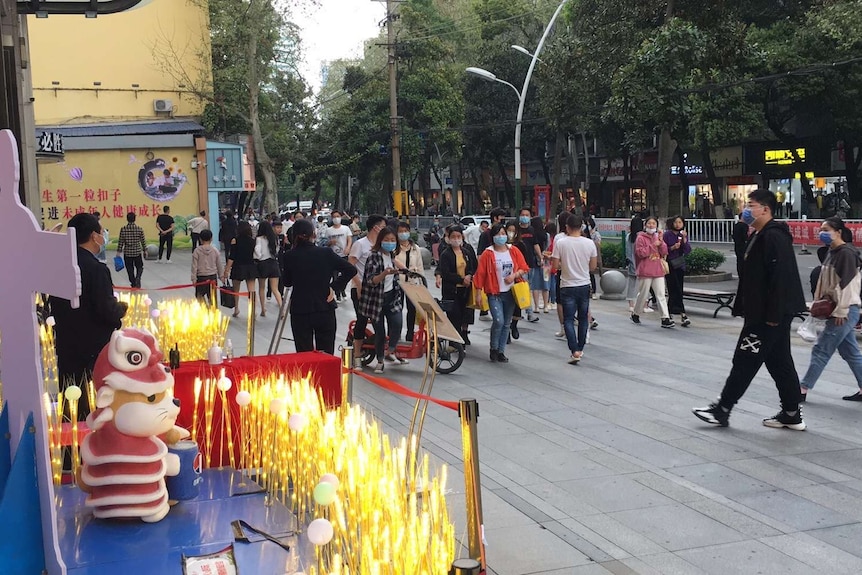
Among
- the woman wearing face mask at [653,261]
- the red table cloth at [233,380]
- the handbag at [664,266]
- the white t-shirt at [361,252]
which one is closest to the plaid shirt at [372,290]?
the white t-shirt at [361,252]

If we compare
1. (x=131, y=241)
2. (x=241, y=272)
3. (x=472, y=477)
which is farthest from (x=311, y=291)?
(x=131, y=241)

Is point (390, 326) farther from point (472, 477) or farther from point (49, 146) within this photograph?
point (49, 146)

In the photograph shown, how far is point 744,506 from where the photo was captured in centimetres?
575

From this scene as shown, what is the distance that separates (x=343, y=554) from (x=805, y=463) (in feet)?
13.4

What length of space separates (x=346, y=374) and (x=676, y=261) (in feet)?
30.9

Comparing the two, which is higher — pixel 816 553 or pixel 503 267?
pixel 503 267

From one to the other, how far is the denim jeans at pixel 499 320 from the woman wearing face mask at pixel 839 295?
12.3 feet

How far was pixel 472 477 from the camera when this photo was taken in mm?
4035

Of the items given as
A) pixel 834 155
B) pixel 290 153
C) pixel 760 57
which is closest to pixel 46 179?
pixel 290 153

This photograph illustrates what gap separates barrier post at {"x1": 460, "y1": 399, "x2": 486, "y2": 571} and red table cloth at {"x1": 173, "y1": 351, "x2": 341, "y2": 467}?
2.30 m

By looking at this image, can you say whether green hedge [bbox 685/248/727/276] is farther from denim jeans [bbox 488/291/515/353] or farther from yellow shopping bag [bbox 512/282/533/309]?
denim jeans [bbox 488/291/515/353]

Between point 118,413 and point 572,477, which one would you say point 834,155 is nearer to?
point 572,477

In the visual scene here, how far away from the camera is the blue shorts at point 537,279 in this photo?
15.4 meters

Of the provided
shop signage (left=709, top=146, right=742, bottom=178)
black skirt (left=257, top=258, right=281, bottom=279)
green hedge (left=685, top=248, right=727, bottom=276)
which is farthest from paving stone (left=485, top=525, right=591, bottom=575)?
shop signage (left=709, top=146, right=742, bottom=178)
